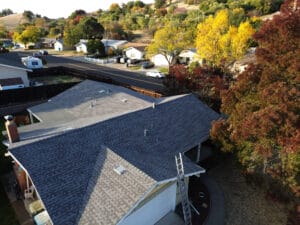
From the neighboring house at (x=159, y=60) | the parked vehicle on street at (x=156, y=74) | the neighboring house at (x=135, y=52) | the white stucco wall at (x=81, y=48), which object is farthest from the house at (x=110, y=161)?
the white stucco wall at (x=81, y=48)

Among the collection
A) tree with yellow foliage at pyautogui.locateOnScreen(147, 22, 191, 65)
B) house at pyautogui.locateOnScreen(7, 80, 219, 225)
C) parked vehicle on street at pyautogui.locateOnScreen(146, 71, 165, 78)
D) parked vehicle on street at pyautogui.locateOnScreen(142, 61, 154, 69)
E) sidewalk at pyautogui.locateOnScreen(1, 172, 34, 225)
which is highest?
tree with yellow foliage at pyautogui.locateOnScreen(147, 22, 191, 65)

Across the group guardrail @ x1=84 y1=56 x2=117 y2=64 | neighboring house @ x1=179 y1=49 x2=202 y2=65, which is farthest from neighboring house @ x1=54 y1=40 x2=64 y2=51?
neighboring house @ x1=179 y1=49 x2=202 y2=65

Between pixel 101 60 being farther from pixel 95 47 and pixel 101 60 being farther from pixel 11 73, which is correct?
pixel 11 73

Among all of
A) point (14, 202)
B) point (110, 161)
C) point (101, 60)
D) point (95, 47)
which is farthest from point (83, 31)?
point (110, 161)

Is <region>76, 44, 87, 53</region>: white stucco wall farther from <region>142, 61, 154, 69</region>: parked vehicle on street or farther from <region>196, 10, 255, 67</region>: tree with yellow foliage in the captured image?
<region>196, 10, 255, 67</region>: tree with yellow foliage

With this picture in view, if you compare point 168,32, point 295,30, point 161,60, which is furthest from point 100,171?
point 161,60

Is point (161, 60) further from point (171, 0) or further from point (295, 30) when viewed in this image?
point (171, 0)
